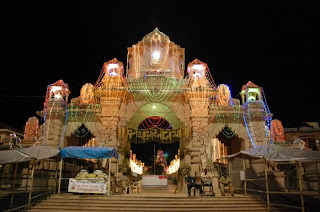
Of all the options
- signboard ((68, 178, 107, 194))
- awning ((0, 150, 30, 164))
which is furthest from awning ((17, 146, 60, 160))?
signboard ((68, 178, 107, 194))

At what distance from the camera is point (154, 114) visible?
75.9 ft

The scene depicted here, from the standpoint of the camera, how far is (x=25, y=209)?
11.9 m

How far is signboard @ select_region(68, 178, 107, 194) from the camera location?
46.3 feet

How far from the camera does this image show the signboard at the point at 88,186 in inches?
556

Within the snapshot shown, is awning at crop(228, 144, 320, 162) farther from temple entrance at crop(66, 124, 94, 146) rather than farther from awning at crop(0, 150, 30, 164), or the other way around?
temple entrance at crop(66, 124, 94, 146)

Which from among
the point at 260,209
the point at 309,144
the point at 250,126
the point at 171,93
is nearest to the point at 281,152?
the point at 260,209

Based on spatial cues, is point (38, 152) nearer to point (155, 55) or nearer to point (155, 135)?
point (155, 135)

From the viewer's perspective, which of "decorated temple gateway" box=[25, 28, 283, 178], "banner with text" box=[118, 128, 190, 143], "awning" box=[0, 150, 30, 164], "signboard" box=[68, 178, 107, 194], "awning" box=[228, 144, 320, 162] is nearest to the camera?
"awning" box=[228, 144, 320, 162]

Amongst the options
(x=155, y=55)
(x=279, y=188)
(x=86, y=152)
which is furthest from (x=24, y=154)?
(x=279, y=188)

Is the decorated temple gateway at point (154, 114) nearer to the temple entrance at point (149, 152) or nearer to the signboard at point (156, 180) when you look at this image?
the signboard at point (156, 180)

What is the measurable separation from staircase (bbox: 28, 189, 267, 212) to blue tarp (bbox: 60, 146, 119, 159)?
2317mm

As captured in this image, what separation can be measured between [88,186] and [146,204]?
375cm

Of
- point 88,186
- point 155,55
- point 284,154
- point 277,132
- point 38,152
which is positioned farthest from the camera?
point 155,55

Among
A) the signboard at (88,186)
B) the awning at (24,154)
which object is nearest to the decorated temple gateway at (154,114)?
the signboard at (88,186)
